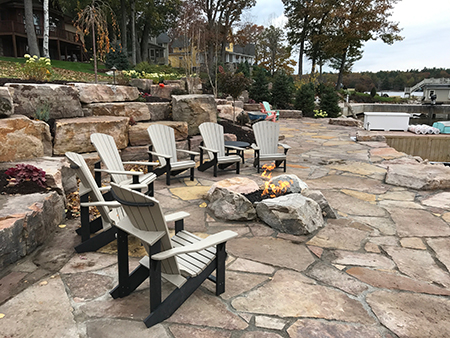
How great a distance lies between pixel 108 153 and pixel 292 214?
2.25 m

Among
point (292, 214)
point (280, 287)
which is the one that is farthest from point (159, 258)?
point (292, 214)

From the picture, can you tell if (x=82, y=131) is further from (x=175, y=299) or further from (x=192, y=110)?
(x=175, y=299)

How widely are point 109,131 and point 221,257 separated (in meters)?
4.11

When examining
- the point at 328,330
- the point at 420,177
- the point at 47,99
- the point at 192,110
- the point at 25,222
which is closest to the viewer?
the point at 328,330

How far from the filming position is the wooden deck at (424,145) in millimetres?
11703

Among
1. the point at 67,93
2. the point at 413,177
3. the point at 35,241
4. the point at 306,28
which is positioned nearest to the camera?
the point at 35,241

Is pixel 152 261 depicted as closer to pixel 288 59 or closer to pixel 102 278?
pixel 102 278

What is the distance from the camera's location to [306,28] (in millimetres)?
29312

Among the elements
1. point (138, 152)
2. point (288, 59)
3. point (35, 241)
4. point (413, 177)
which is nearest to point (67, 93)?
point (138, 152)

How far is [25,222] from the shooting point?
105 inches

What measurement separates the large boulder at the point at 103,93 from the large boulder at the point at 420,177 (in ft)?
17.2

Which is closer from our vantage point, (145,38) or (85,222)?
(85,222)

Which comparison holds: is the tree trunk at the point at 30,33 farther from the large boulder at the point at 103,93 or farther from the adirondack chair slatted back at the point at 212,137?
the adirondack chair slatted back at the point at 212,137

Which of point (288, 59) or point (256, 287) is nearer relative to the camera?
point (256, 287)
